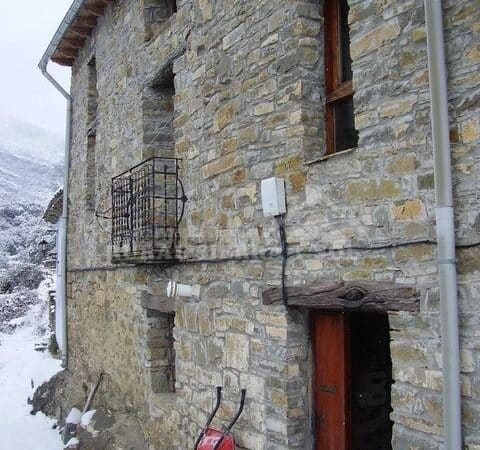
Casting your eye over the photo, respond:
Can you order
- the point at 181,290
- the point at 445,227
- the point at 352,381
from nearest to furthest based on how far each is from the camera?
1. the point at 445,227
2. the point at 352,381
3. the point at 181,290

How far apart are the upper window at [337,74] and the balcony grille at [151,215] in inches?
78.4

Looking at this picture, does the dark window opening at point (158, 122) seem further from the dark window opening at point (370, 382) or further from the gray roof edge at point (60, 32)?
the dark window opening at point (370, 382)

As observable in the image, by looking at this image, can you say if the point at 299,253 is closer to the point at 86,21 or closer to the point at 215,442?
the point at 215,442

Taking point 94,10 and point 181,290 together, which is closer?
point 181,290

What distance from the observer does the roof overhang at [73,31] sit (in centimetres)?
799

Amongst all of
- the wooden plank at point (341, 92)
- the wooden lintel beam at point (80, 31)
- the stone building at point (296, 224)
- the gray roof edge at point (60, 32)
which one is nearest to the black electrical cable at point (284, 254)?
the stone building at point (296, 224)

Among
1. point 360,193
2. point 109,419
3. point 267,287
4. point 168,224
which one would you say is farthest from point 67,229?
point 360,193

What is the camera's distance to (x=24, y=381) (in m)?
11.9

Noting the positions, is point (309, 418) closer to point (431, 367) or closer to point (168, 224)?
point (431, 367)

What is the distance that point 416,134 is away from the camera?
10.1 ft

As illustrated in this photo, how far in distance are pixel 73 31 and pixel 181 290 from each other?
543 cm

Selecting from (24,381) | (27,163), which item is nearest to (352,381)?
(24,381)

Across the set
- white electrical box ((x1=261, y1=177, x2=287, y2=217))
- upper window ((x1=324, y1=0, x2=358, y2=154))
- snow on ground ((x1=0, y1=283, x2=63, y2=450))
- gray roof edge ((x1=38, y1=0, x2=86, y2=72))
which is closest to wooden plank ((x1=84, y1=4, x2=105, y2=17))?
gray roof edge ((x1=38, y1=0, x2=86, y2=72))

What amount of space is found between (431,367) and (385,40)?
6.02 ft
